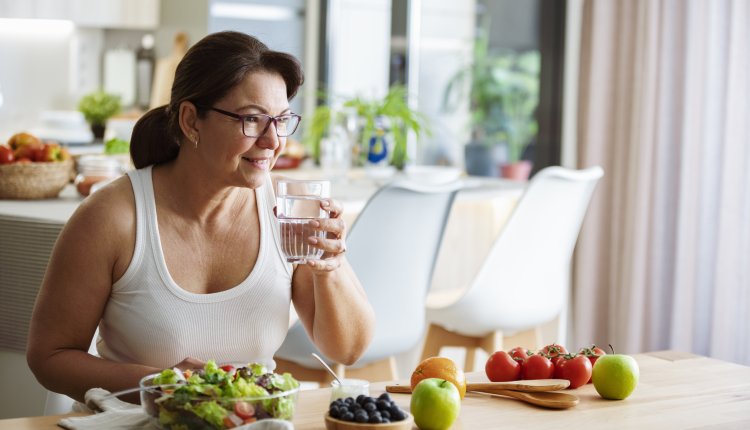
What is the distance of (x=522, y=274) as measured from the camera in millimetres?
3250

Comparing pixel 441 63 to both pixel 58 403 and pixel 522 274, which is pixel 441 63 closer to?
pixel 522 274

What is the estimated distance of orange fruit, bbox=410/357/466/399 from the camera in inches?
66.0

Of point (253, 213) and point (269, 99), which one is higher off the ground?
point (269, 99)

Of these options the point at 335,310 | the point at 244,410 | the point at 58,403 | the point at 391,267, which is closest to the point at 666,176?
the point at 391,267

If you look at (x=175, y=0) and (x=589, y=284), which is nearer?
(x=589, y=284)

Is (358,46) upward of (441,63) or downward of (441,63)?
upward

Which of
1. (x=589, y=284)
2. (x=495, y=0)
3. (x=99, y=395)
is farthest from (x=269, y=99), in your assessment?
(x=495, y=0)

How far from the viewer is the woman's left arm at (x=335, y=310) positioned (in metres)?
2.04

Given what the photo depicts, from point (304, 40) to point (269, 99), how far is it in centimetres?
453

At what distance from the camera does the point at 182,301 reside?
75.8 inches

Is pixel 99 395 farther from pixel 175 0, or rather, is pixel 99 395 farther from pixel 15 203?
pixel 175 0

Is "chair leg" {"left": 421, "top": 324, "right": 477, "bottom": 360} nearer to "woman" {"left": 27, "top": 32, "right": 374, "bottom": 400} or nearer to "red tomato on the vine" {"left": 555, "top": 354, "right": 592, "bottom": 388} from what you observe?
"woman" {"left": 27, "top": 32, "right": 374, "bottom": 400}

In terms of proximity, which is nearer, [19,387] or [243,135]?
[243,135]

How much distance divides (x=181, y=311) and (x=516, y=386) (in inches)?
24.2
